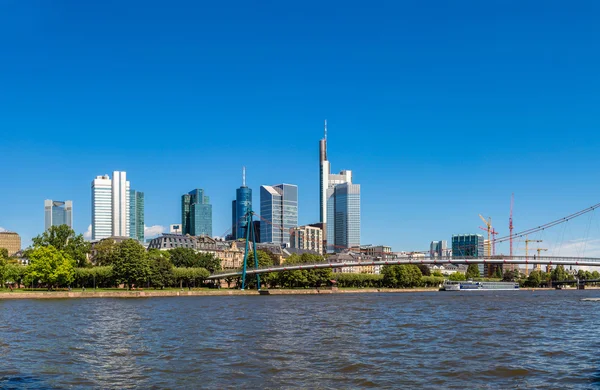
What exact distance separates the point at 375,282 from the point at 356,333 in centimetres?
11452

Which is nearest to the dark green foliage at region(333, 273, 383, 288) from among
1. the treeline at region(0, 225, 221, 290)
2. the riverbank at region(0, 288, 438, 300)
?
the riverbank at region(0, 288, 438, 300)

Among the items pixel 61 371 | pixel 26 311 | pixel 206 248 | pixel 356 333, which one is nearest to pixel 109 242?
pixel 206 248

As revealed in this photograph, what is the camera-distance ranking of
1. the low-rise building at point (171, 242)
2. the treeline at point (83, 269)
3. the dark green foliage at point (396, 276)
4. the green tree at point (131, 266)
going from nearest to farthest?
1. the treeline at point (83, 269)
2. the green tree at point (131, 266)
3. the dark green foliage at point (396, 276)
4. the low-rise building at point (171, 242)

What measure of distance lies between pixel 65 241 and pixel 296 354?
8611cm

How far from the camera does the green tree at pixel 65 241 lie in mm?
99438

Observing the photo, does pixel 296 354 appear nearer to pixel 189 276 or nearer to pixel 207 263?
pixel 189 276

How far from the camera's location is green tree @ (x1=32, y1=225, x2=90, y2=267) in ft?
326

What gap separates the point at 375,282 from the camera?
144875mm

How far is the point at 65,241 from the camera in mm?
102188

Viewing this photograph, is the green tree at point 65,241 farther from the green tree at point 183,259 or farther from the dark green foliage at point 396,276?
the dark green foliage at point 396,276

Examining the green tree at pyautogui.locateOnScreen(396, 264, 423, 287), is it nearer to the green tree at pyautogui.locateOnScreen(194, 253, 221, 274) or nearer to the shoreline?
the shoreline

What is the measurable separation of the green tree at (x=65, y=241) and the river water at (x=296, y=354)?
63.2 metres

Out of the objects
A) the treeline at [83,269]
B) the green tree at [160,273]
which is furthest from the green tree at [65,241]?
the green tree at [160,273]

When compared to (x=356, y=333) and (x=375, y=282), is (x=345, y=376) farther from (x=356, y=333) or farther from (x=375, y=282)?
(x=375, y=282)
